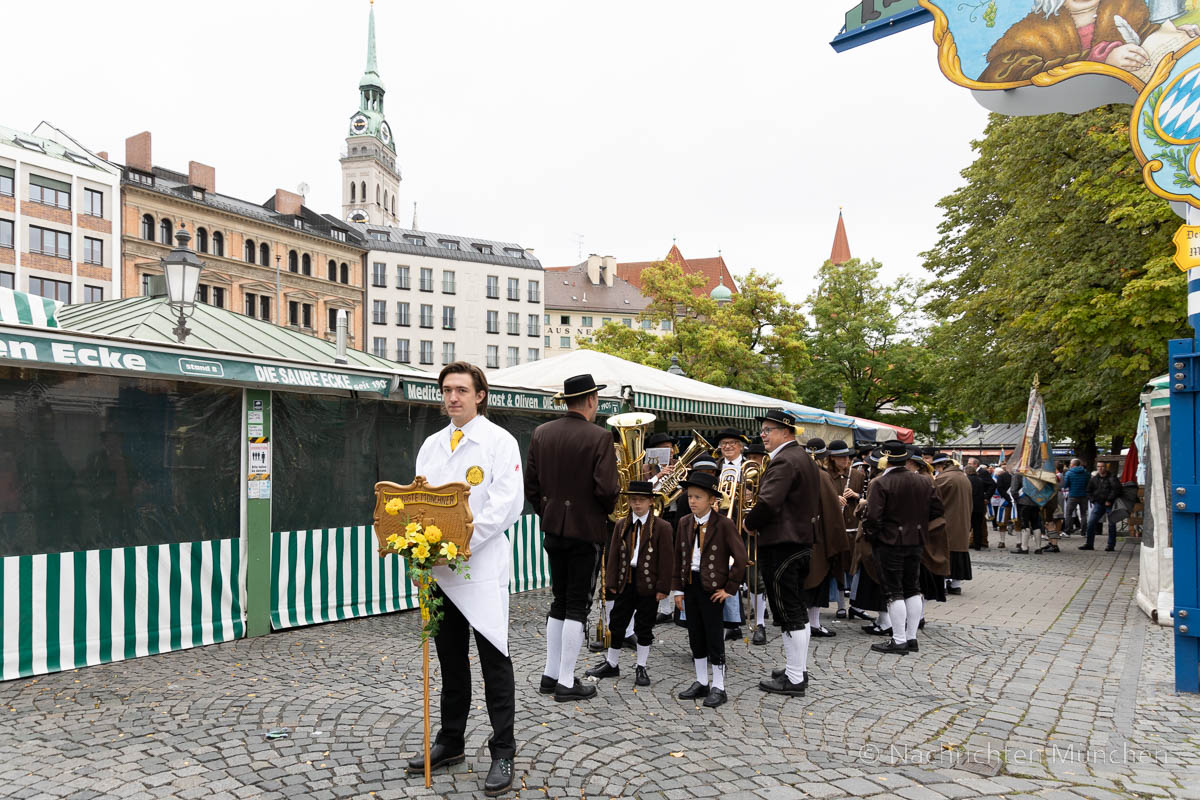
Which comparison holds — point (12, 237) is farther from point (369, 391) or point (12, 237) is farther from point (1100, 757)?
point (1100, 757)

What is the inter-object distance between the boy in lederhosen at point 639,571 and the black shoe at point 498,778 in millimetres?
2170

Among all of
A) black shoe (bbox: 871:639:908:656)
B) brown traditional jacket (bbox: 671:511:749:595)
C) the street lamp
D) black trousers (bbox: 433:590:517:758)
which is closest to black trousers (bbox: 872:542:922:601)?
black shoe (bbox: 871:639:908:656)

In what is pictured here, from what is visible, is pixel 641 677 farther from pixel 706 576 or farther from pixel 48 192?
pixel 48 192

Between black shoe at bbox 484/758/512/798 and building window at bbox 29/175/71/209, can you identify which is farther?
building window at bbox 29/175/71/209

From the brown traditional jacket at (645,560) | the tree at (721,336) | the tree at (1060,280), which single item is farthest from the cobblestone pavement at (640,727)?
the tree at (721,336)

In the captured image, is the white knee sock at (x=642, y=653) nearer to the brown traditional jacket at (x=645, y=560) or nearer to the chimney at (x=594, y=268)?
the brown traditional jacket at (x=645, y=560)

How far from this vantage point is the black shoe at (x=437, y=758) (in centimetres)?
420

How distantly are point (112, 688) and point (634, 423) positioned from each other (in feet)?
15.1

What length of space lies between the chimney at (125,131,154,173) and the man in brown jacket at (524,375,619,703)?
186ft

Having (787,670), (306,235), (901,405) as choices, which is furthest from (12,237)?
(787,670)

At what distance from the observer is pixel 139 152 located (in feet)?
174

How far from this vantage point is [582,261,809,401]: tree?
3288cm

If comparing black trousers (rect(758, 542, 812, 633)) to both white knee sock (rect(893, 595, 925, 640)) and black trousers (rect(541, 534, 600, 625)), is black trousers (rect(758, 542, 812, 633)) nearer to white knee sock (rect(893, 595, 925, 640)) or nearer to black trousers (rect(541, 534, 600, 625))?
black trousers (rect(541, 534, 600, 625))

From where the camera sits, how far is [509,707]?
4.17 meters
